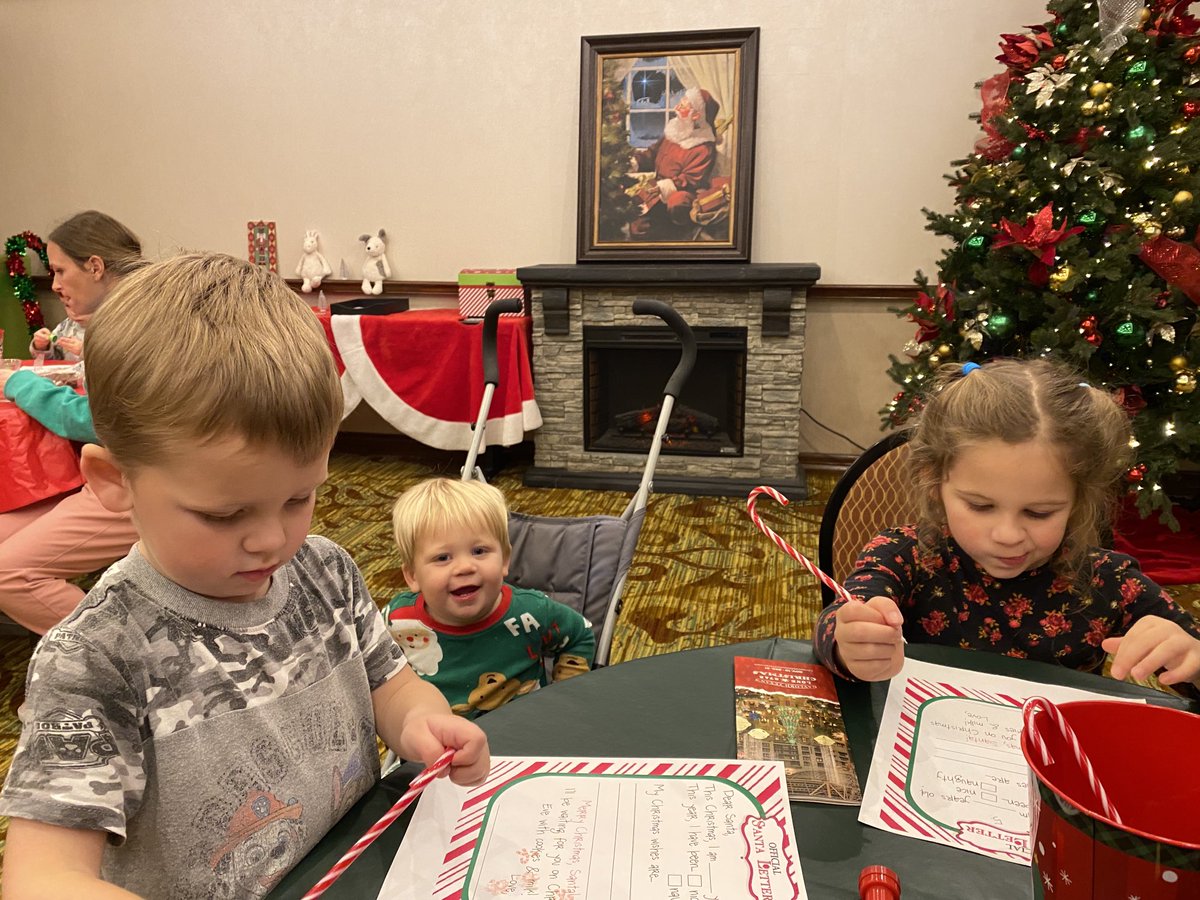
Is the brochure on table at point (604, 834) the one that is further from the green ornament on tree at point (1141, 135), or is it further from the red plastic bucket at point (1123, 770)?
the green ornament on tree at point (1141, 135)

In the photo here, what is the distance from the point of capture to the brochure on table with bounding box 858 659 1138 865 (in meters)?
0.71

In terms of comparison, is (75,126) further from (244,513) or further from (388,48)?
(244,513)

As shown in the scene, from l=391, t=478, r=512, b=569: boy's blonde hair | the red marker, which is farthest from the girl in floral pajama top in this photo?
l=391, t=478, r=512, b=569: boy's blonde hair

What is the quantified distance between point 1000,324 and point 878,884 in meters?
2.48

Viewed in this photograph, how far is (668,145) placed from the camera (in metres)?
3.89

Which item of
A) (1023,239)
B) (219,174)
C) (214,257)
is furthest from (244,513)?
(219,174)

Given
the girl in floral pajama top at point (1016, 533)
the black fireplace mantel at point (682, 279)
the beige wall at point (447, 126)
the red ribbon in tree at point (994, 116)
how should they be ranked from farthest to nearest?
the beige wall at point (447, 126), the black fireplace mantel at point (682, 279), the red ribbon in tree at point (994, 116), the girl in floral pajama top at point (1016, 533)

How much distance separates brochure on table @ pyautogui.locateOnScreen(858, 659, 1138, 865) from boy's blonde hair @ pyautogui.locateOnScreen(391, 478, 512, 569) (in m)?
0.77

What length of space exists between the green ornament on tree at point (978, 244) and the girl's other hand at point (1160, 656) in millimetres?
2175

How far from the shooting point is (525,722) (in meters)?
0.85

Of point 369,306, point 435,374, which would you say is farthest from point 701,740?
point 369,306

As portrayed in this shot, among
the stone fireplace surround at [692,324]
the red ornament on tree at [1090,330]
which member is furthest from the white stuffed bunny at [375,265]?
the red ornament on tree at [1090,330]

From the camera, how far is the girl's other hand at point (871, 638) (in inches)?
34.8

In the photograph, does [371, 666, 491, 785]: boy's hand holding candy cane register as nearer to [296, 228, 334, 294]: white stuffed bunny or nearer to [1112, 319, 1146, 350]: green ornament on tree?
[1112, 319, 1146, 350]: green ornament on tree
